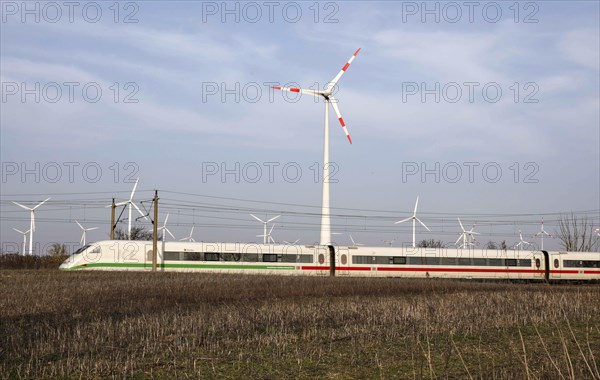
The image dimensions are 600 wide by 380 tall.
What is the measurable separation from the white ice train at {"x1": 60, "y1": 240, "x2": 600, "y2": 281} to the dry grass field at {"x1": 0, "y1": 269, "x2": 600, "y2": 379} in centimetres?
2661

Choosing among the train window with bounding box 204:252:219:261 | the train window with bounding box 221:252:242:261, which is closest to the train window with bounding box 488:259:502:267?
the train window with bounding box 221:252:242:261

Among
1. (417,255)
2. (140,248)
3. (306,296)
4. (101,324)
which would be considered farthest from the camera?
(417,255)

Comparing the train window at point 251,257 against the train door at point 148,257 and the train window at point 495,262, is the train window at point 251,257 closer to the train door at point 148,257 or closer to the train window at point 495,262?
the train door at point 148,257

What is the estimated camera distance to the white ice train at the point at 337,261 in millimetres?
51500

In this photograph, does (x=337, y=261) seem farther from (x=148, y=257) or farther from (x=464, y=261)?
(x=148, y=257)

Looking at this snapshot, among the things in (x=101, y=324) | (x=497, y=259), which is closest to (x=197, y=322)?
(x=101, y=324)

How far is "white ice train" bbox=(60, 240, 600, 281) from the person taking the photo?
51.5 meters

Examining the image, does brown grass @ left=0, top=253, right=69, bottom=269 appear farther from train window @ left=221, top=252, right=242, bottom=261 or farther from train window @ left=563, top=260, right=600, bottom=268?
train window @ left=563, top=260, right=600, bottom=268

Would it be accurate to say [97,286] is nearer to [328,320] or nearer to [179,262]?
[328,320]

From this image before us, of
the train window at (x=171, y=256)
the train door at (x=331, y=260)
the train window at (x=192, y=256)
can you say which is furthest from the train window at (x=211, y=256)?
the train door at (x=331, y=260)

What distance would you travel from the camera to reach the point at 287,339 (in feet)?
46.3

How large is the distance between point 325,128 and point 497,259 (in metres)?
21.5

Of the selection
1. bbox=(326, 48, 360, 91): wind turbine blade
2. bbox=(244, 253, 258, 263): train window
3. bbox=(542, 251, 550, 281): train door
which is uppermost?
bbox=(326, 48, 360, 91): wind turbine blade

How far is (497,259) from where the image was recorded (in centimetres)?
5856
